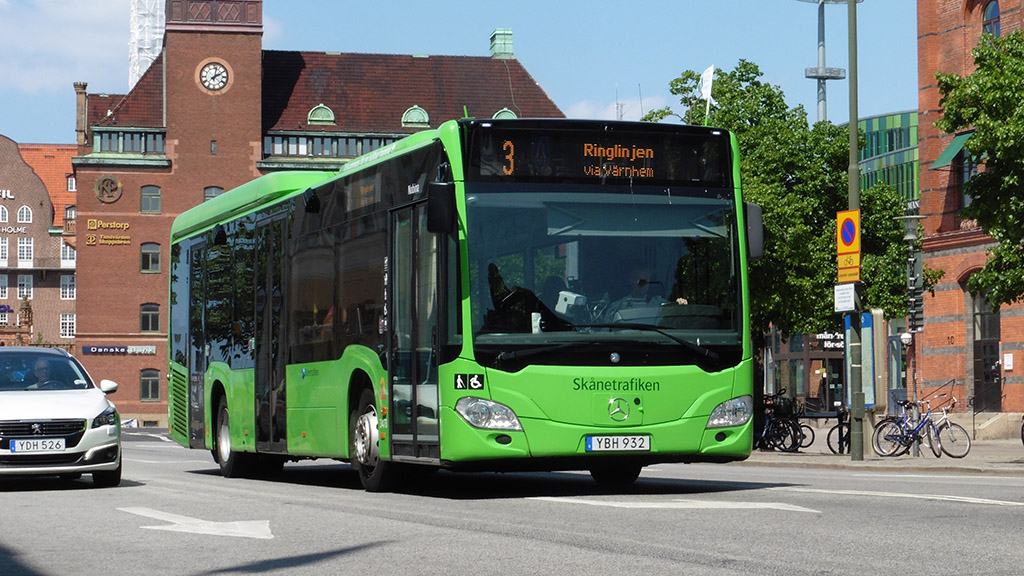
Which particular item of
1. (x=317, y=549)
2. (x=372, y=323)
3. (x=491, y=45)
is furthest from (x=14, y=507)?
(x=491, y=45)

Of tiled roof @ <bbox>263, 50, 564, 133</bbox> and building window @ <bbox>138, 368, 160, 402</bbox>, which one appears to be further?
tiled roof @ <bbox>263, 50, 564, 133</bbox>

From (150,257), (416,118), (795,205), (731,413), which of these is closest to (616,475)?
(731,413)

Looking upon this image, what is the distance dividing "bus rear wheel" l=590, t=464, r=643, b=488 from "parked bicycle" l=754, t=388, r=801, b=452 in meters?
15.9

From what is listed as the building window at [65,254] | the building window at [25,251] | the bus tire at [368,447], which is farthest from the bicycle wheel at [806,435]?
the building window at [25,251]

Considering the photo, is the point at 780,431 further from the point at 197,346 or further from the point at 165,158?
the point at 165,158

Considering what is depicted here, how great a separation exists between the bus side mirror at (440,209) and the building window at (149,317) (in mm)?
69940

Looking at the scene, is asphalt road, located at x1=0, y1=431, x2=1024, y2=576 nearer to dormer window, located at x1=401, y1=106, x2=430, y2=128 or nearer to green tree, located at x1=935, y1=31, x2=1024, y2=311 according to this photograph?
green tree, located at x1=935, y1=31, x2=1024, y2=311

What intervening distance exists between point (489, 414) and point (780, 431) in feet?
63.8

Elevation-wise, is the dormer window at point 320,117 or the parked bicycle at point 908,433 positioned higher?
the dormer window at point 320,117

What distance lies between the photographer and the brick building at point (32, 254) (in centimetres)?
12925

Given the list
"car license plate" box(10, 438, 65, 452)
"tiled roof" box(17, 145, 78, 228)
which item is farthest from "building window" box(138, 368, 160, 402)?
"car license plate" box(10, 438, 65, 452)

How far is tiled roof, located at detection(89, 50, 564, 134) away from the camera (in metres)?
81.8

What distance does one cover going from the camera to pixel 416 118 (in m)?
83.6

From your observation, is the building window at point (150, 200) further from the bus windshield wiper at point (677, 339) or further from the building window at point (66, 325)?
the bus windshield wiper at point (677, 339)
